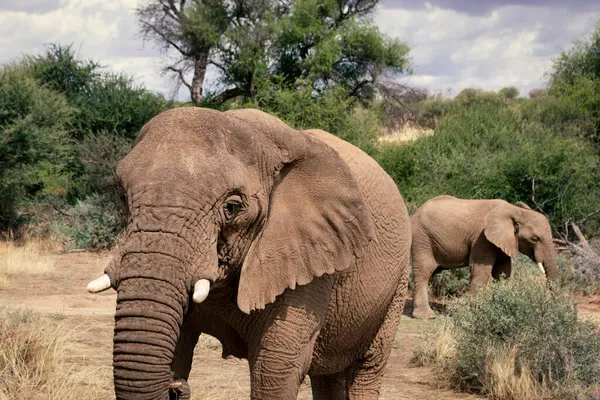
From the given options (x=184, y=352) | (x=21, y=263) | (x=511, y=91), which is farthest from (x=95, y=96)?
(x=511, y=91)

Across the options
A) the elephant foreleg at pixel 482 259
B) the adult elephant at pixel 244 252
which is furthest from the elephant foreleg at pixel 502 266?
the adult elephant at pixel 244 252

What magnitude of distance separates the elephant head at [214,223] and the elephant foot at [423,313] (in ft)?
25.9

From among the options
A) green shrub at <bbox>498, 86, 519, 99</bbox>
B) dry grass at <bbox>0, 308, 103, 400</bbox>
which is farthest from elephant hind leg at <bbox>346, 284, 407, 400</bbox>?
green shrub at <bbox>498, 86, 519, 99</bbox>

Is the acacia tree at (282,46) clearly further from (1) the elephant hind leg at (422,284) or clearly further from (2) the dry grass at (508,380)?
(2) the dry grass at (508,380)

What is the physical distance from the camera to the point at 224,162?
284cm

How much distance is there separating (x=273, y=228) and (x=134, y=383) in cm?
90

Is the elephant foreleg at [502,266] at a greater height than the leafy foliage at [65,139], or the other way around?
the leafy foliage at [65,139]

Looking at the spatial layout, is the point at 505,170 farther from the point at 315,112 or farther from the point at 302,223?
the point at 302,223

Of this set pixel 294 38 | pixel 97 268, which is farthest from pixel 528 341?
pixel 294 38

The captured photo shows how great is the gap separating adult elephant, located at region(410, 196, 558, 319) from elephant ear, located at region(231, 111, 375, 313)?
26.3 ft

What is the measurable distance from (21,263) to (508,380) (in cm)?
940

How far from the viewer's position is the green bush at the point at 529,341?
6.41m

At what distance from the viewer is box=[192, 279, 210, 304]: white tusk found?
2627 mm

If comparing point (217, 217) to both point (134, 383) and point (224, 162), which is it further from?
point (134, 383)
